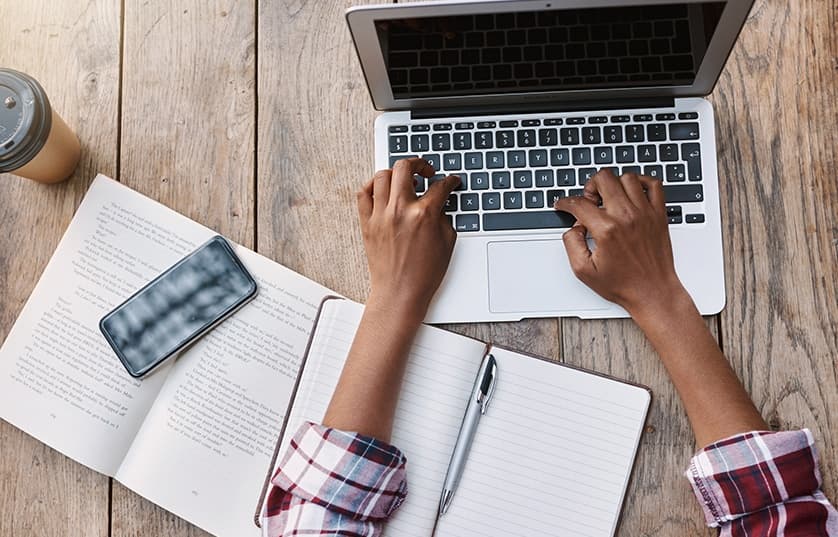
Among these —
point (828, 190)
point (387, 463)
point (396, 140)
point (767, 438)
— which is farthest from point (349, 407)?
point (828, 190)

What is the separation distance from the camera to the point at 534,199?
73 cm

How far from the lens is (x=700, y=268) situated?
72 centimetres

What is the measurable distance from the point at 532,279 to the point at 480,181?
0.11 metres

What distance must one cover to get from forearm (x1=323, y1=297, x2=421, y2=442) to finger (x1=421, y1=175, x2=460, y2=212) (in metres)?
0.11

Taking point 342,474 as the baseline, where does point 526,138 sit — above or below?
above

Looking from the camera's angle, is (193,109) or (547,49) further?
(193,109)

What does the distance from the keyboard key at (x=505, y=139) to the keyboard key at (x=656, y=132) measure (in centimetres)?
13

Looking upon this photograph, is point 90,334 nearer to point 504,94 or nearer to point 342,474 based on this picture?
point 342,474

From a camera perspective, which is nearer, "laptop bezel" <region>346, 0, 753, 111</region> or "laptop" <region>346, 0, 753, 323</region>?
"laptop bezel" <region>346, 0, 753, 111</region>

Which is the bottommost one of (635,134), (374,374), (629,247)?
(374,374)

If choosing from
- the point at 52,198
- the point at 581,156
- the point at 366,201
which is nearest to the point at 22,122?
the point at 52,198

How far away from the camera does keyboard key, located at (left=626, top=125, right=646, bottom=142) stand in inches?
28.7

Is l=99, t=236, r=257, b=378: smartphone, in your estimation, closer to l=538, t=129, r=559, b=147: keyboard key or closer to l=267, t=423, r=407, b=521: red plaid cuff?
l=267, t=423, r=407, b=521: red plaid cuff

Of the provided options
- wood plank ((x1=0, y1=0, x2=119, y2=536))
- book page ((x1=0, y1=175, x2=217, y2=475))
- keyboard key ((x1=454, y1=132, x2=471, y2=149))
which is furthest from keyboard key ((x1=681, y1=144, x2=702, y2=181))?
wood plank ((x1=0, y1=0, x2=119, y2=536))
